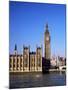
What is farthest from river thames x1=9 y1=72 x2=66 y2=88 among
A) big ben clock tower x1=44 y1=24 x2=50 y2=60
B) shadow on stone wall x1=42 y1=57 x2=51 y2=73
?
big ben clock tower x1=44 y1=24 x2=50 y2=60

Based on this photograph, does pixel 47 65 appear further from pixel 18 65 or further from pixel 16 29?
pixel 16 29

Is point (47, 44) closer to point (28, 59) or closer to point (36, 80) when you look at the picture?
point (28, 59)

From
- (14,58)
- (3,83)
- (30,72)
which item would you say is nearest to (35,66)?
(30,72)

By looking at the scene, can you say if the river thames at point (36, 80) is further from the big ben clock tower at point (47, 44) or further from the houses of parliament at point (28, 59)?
the big ben clock tower at point (47, 44)

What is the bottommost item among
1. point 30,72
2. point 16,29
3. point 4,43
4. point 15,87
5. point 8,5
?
point 15,87

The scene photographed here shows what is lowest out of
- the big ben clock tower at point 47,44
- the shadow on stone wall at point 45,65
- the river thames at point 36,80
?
the river thames at point 36,80

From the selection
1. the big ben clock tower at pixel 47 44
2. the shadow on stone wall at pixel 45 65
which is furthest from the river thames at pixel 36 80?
the big ben clock tower at pixel 47 44
